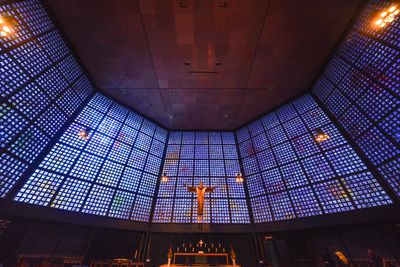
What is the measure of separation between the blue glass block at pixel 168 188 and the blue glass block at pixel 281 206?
7078mm

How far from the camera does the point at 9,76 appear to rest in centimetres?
869

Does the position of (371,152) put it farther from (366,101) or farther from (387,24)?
(387,24)

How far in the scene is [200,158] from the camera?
17203 mm

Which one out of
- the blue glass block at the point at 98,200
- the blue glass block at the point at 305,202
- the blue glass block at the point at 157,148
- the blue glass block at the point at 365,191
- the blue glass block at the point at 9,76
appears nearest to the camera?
the blue glass block at the point at 9,76

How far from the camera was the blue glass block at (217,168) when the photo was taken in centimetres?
1597

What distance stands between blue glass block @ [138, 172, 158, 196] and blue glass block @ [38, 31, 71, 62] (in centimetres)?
1032

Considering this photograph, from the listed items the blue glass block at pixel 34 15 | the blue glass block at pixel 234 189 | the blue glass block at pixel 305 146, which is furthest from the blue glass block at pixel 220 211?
the blue glass block at pixel 34 15

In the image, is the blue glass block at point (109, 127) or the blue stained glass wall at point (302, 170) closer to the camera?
the blue stained glass wall at point (302, 170)

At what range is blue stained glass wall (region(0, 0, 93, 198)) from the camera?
8.56 metres

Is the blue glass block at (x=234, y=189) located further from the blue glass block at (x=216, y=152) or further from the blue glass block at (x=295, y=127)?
the blue glass block at (x=295, y=127)

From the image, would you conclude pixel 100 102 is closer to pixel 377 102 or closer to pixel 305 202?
pixel 305 202

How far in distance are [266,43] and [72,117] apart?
49.0 feet

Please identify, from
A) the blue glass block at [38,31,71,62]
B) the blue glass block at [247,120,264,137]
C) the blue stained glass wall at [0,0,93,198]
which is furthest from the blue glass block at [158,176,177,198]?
the blue glass block at [38,31,71,62]

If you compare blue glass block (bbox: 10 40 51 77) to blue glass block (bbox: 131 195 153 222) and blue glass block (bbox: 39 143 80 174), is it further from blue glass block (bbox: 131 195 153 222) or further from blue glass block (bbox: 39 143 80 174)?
blue glass block (bbox: 131 195 153 222)
